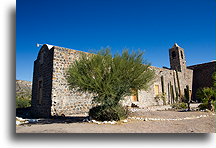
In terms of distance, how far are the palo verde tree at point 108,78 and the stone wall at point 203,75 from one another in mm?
13466

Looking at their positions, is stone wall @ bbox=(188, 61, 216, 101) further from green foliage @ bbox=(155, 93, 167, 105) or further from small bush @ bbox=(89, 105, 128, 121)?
small bush @ bbox=(89, 105, 128, 121)

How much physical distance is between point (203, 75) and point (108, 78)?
49.8 ft

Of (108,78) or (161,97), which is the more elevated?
(108,78)

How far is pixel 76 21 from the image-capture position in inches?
199

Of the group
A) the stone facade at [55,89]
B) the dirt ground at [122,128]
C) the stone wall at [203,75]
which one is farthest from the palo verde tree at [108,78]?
the stone wall at [203,75]

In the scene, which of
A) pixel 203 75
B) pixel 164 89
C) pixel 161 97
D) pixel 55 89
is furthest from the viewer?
pixel 203 75

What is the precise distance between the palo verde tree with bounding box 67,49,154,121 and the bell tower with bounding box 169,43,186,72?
11845 mm

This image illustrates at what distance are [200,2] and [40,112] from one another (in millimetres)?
7813

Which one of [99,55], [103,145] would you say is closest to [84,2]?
[99,55]

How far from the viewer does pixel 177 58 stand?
1582 cm

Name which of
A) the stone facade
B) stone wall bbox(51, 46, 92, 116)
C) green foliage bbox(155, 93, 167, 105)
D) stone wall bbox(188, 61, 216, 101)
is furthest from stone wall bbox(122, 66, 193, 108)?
stone wall bbox(51, 46, 92, 116)

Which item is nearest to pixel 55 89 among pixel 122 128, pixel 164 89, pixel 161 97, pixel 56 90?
pixel 56 90

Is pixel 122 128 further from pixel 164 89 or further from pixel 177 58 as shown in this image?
pixel 177 58

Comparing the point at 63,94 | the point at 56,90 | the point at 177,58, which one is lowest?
the point at 63,94
